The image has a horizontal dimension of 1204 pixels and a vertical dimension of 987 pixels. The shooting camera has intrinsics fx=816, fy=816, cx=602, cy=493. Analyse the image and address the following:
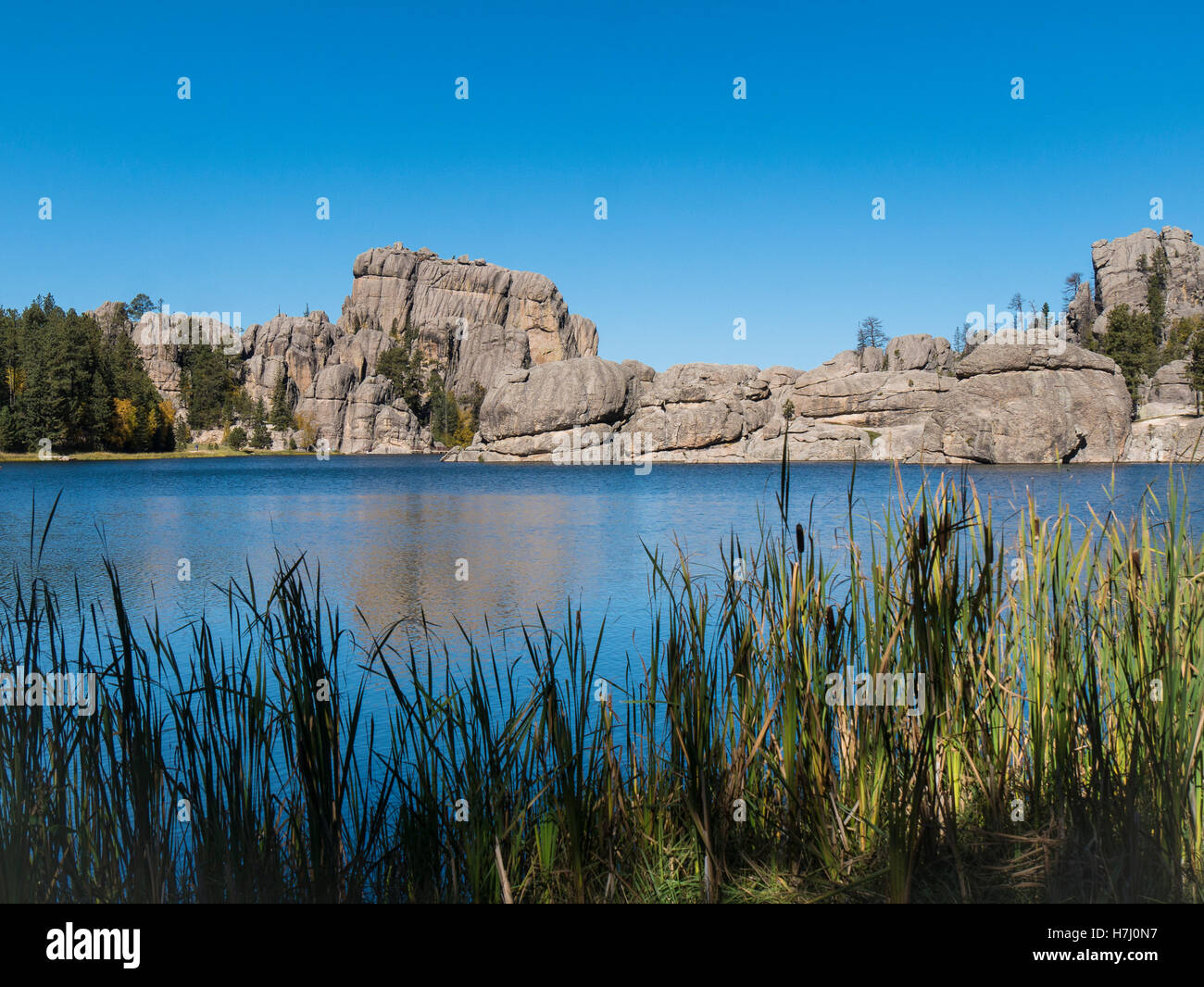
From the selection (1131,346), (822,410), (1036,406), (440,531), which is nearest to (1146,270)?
(1131,346)

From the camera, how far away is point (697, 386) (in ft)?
176

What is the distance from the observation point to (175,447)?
221ft

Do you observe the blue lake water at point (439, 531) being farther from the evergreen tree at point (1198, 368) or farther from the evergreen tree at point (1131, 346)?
the evergreen tree at point (1131, 346)

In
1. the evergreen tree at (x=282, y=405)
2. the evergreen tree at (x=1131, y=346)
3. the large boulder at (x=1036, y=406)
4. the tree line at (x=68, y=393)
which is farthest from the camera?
the evergreen tree at (x=282, y=405)

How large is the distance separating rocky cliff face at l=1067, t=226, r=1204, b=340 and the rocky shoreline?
0.18 m

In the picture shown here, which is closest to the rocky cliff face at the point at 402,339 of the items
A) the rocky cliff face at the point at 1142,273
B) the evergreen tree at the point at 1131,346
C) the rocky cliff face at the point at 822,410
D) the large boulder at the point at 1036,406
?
the rocky cliff face at the point at 822,410

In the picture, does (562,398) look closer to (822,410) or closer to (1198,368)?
(822,410)

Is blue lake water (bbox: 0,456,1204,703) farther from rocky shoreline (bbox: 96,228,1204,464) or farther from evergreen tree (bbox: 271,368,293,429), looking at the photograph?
evergreen tree (bbox: 271,368,293,429)

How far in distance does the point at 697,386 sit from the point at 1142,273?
138 feet

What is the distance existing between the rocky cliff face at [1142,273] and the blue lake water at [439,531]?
40023mm

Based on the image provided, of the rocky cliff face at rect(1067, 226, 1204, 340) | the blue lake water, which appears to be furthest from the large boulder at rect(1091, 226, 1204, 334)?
the blue lake water

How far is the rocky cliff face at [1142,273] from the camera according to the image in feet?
213
